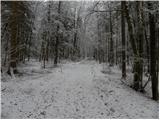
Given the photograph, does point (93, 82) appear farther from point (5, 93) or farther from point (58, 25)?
point (58, 25)

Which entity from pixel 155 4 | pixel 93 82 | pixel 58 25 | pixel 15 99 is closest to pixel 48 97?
pixel 15 99

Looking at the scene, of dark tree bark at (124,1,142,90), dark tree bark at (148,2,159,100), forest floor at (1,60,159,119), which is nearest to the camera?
forest floor at (1,60,159,119)

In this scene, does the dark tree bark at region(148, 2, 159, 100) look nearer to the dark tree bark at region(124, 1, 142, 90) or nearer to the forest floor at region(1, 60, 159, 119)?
the forest floor at region(1, 60, 159, 119)

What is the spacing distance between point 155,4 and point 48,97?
7.38m

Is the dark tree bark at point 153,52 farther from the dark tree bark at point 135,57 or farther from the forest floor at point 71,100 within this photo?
the dark tree bark at point 135,57

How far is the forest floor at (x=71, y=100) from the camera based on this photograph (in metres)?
8.51

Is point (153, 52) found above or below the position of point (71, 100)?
above

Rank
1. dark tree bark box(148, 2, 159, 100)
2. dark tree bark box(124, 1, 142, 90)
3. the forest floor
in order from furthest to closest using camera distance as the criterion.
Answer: dark tree bark box(124, 1, 142, 90) → dark tree bark box(148, 2, 159, 100) → the forest floor

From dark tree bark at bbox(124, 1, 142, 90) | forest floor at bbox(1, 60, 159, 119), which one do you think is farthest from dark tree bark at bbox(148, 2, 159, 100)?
dark tree bark at bbox(124, 1, 142, 90)

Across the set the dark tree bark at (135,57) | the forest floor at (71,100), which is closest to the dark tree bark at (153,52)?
the forest floor at (71,100)

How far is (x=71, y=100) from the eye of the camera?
32.5ft

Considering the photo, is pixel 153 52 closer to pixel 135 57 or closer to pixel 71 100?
pixel 135 57

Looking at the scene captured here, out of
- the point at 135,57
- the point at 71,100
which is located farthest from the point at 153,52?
the point at 71,100

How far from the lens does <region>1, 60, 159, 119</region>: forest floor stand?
27.9 feet
